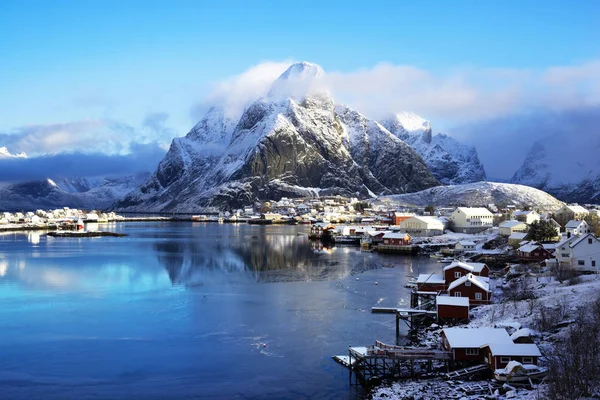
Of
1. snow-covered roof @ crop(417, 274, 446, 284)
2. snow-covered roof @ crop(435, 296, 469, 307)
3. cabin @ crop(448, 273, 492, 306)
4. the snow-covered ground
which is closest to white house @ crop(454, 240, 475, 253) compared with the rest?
the snow-covered ground

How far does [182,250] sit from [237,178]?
424 feet

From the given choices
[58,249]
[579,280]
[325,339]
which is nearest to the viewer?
[325,339]

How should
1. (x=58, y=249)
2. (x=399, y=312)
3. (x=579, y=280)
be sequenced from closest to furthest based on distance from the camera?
(x=399, y=312), (x=579, y=280), (x=58, y=249)

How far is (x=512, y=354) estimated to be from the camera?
16766 millimetres

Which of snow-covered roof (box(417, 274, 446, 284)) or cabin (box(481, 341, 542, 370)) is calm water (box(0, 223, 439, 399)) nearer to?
snow-covered roof (box(417, 274, 446, 284))

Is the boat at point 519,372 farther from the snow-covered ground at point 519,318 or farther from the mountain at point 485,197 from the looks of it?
the mountain at point 485,197

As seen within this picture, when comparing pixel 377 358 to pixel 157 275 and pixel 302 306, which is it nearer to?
pixel 302 306

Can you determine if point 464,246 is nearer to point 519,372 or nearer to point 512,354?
point 512,354

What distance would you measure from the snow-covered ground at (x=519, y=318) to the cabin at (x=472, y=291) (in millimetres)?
633

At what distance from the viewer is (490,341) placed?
58.6 ft

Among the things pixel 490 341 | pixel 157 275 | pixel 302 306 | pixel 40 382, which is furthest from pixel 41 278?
pixel 490 341

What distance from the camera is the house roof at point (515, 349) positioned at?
54.9 ft

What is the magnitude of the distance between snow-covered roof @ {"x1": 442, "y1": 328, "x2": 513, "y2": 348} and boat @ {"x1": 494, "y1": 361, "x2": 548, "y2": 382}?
4.26 ft

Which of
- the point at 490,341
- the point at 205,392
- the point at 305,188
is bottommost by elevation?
the point at 205,392
